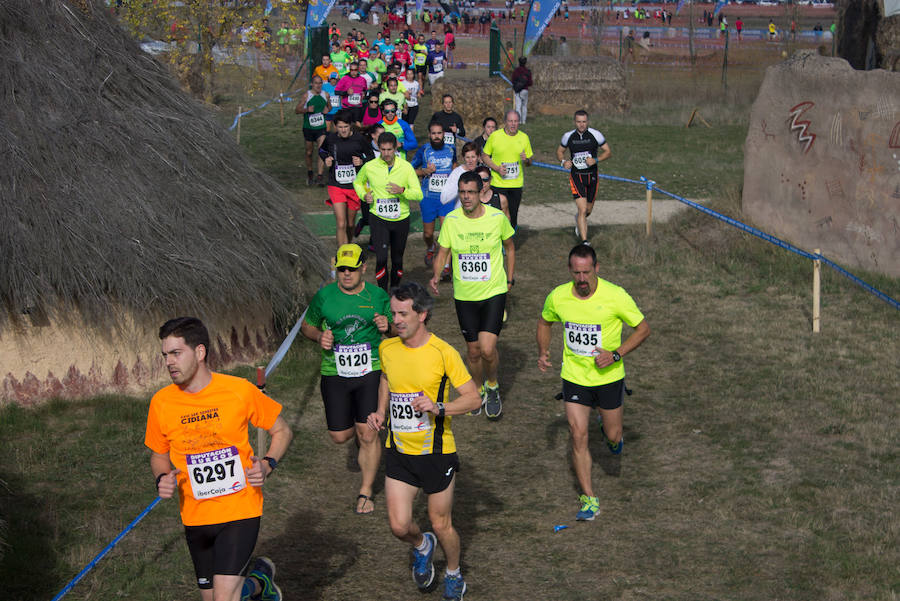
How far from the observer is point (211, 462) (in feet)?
17.4

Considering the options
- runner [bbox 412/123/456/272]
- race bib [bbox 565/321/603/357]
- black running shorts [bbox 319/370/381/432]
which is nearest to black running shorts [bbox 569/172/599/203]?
runner [bbox 412/123/456/272]

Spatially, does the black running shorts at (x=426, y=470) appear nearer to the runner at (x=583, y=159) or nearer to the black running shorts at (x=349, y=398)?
the black running shorts at (x=349, y=398)

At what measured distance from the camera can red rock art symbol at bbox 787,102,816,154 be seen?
14125mm

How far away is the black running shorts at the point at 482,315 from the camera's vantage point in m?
9.43

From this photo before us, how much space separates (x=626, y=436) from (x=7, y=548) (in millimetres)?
5158

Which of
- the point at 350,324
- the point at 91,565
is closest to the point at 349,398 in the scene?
the point at 350,324

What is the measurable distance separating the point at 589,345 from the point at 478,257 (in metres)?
2.06

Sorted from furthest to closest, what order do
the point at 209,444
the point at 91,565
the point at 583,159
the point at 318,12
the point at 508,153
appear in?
the point at 318,12, the point at 583,159, the point at 508,153, the point at 91,565, the point at 209,444

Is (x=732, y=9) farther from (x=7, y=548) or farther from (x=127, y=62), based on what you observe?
(x=7, y=548)

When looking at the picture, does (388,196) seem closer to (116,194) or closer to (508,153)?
(508,153)

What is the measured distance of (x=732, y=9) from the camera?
6912cm

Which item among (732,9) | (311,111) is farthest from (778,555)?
(732,9)

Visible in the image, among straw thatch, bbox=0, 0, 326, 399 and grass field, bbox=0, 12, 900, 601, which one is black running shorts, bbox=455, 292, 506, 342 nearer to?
grass field, bbox=0, 12, 900, 601

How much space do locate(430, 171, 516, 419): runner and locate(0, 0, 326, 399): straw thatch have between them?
222 centimetres
